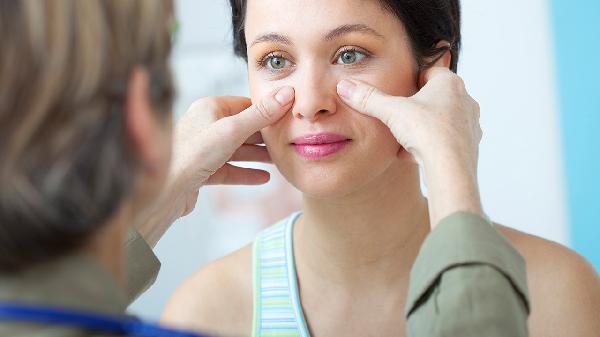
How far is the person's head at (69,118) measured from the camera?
1.85ft

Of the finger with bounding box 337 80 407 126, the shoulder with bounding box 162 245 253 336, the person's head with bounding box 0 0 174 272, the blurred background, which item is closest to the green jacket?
the person's head with bounding box 0 0 174 272

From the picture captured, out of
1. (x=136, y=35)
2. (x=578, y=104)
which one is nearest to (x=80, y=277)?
(x=136, y=35)

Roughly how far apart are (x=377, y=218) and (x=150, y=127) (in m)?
0.79

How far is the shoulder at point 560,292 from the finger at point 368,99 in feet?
1.33

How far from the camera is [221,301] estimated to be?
1.46 metres

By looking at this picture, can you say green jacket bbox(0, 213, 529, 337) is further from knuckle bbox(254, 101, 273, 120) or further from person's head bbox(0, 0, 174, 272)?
knuckle bbox(254, 101, 273, 120)

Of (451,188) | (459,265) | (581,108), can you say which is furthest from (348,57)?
(581,108)

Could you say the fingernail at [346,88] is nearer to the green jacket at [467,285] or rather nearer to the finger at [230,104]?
the finger at [230,104]

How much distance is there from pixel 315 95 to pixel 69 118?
2.24 feet

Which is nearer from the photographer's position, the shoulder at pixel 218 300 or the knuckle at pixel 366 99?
the knuckle at pixel 366 99

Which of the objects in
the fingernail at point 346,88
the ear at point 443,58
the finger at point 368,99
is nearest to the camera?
the finger at point 368,99

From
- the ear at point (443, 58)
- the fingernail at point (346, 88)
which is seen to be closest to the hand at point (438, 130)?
the fingernail at point (346, 88)

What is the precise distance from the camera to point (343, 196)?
4.46 feet

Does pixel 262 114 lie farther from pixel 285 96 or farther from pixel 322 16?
pixel 322 16
